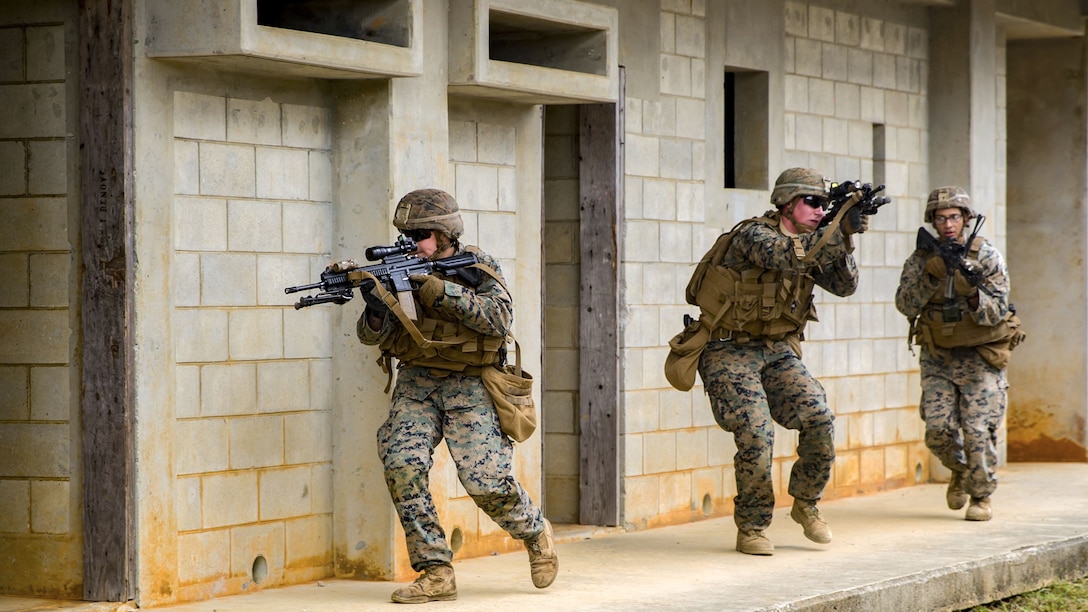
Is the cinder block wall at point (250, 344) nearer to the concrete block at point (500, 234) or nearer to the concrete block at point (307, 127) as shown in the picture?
the concrete block at point (307, 127)

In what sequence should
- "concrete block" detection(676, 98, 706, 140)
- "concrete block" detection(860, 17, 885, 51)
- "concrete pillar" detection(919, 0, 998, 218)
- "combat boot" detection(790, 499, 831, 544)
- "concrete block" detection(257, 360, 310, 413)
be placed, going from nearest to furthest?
"concrete block" detection(257, 360, 310, 413) < "combat boot" detection(790, 499, 831, 544) < "concrete block" detection(676, 98, 706, 140) < "concrete block" detection(860, 17, 885, 51) < "concrete pillar" detection(919, 0, 998, 218)

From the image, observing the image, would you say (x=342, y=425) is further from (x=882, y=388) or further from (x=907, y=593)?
(x=882, y=388)

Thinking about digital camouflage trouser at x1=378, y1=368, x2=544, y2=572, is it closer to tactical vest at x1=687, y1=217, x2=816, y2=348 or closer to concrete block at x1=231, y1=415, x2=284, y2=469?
concrete block at x1=231, y1=415, x2=284, y2=469

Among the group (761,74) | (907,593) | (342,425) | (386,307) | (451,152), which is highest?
(761,74)

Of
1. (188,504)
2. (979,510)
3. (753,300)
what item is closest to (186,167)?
(188,504)

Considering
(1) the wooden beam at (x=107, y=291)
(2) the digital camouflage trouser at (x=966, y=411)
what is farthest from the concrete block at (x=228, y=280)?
(2) the digital camouflage trouser at (x=966, y=411)

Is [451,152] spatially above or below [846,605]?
above

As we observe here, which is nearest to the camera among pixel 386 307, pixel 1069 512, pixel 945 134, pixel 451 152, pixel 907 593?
pixel 386 307

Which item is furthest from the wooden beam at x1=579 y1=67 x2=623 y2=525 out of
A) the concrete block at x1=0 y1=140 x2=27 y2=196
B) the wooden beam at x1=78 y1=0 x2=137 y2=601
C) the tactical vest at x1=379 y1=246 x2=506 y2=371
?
the concrete block at x1=0 y1=140 x2=27 y2=196

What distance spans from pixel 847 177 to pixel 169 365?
5.87 metres

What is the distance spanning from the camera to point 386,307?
6.89 metres

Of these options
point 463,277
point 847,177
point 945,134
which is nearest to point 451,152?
Answer: point 463,277

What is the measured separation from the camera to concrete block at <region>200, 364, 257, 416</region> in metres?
7.14

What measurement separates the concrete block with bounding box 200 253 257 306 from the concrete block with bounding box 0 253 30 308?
2.27 ft
